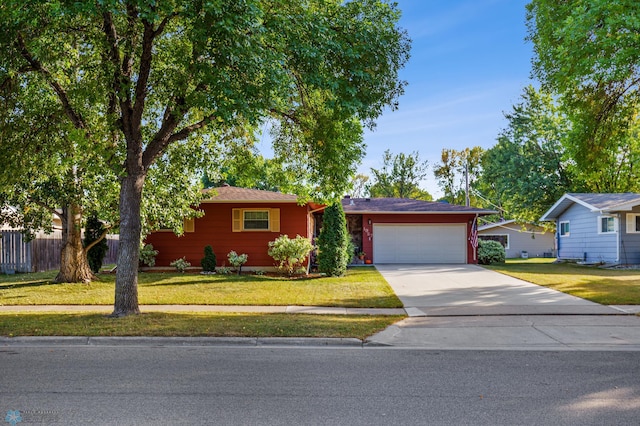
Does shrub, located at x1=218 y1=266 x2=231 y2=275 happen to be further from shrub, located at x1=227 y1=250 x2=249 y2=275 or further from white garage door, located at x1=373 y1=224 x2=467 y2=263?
white garage door, located at x1=373 y1=224 x2=467 y2=263

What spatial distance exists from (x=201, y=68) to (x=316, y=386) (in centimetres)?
572

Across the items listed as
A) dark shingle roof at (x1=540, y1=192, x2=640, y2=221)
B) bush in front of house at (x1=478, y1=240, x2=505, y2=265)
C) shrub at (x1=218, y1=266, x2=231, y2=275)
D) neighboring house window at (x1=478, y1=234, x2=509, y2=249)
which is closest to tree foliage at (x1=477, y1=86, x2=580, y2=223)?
dark shingle roof at (x1=540, y1=192, x2=640, y2=221)

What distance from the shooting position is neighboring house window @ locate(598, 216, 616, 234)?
84.8 ft

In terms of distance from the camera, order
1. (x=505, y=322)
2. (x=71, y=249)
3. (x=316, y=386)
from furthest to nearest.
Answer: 1. (x=71, y=249)
2. (x=505, y=322)
3. (x=316, y=386)

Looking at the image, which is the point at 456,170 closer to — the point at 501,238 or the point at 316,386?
the point at 501,238

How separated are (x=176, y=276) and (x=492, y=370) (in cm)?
1485

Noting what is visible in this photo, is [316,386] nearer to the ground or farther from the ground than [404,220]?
nearer to the ground

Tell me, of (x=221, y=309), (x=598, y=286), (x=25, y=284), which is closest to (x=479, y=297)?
(x=598, y=286)

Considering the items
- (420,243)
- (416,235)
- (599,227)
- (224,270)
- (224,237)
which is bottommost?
(224,270)

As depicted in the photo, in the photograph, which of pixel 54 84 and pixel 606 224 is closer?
pixel 54 84

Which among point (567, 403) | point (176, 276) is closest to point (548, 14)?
point (567, 403)

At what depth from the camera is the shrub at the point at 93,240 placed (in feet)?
60.7

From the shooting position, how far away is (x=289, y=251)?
19.4m

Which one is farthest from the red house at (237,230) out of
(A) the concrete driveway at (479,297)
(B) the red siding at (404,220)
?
(B) the red siding at (404,220)
